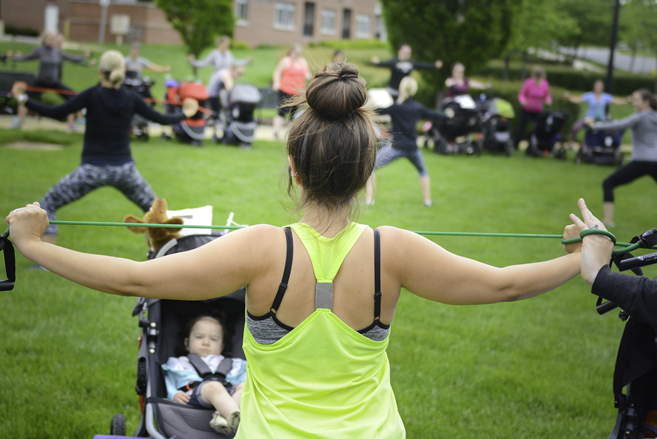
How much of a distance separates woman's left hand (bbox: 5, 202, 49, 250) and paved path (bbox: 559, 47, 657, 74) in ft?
165

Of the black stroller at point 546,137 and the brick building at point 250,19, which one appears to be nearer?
the black stroller at point 546,137

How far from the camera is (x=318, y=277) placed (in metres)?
1.75

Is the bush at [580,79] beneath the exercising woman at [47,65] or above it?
above

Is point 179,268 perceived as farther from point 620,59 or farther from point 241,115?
point 620,59

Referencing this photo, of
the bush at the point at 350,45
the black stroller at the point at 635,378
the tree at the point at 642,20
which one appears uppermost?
the tree at the point at 642,20

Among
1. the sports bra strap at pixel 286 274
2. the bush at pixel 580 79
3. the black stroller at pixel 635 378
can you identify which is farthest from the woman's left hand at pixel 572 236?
the bush at pixel 580 79

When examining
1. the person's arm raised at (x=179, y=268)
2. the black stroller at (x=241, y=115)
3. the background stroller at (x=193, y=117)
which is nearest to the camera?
the person's arm raised at (x=179, y=268)

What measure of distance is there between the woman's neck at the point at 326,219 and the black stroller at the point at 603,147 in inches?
625

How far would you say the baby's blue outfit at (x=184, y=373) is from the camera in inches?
132

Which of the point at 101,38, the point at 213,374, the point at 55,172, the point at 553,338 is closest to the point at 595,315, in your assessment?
the point at 553,338

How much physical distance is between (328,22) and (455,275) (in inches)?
1880

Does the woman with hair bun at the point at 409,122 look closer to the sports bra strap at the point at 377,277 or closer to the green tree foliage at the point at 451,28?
the sports bra strap at the point at 377,277

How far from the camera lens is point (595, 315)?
234 inches

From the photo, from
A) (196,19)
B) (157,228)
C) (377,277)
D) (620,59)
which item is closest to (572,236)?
(377,277)
